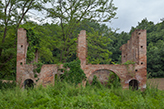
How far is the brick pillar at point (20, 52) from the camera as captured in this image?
13.2 m

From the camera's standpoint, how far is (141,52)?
12914 millimetres

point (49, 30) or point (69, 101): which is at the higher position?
point (49, 30)

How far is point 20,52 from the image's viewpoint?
43.8 ft

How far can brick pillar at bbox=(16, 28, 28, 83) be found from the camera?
1321 cm

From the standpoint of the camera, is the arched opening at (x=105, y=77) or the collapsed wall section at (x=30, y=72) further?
the arched opening at (x=105, y=77)

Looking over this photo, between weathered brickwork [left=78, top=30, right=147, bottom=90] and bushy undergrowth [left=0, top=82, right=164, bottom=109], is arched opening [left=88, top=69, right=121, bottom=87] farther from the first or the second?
bushy undergrowth [left=0, top=82, right=164, bottom=109]

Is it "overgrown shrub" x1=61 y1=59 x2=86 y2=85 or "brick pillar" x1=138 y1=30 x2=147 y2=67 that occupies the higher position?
"brick pillar" x1=138 y1=30 x2=147 y2=67

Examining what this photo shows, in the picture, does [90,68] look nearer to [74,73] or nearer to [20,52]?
[74,73]

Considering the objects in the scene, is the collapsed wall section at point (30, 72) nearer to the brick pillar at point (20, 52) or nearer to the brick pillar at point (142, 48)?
the brick pillar at point (20, 52)

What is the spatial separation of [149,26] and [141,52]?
89.3 feet

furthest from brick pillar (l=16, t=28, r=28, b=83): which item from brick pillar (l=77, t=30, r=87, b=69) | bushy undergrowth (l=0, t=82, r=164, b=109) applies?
brick pillar (l=77, t=30, r=87, b=69)

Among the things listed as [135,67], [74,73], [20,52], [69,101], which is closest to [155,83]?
[135,67]

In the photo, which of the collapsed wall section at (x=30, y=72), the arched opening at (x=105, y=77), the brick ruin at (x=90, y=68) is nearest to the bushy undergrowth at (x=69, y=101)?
the brick ruin at (x=90, y=68)

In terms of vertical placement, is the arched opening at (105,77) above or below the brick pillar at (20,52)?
below
